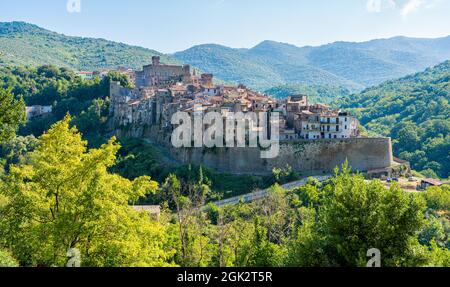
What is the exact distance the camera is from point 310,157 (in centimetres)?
4709

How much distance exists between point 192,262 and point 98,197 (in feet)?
23.6

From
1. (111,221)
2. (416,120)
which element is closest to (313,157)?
(111,221)

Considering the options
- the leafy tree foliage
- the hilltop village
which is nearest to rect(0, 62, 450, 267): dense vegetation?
the leafy tree foliage

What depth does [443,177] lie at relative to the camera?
6034 centimetres

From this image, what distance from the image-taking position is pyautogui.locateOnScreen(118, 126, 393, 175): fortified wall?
46.0 metres

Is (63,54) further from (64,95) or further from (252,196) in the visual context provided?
(252,196)

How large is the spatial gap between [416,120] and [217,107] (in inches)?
1924

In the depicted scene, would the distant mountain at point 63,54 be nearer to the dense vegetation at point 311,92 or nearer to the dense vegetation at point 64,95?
the dense vegetation at point 311,92

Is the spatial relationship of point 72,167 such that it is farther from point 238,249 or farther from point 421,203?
point 238,249

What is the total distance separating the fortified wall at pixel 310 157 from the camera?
46.0 m

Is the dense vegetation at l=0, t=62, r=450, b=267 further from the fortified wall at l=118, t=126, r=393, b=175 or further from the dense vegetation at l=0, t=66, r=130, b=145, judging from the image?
the dense vegetation at l=0, t=66, r=130, b=145

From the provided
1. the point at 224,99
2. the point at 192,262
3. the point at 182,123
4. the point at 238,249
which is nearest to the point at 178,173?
the point at 182,123

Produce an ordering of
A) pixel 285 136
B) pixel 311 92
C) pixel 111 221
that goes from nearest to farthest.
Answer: pixel 111 221, pixel 285 136, pixel 311 92

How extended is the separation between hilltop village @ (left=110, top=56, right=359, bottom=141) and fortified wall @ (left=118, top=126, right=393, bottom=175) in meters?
1.42
